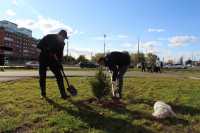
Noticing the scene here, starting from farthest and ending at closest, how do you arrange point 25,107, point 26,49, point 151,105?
1. point 26,49
2. point 151,105
3. point 25,107

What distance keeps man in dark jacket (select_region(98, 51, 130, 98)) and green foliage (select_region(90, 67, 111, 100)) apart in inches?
22.1

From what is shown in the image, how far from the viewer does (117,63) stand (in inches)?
344

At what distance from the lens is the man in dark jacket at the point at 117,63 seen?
8.63m

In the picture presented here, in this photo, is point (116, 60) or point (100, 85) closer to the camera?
point (100, 85)

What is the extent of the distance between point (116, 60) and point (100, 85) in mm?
1024

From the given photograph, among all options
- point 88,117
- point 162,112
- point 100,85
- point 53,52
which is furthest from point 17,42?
point 162,112

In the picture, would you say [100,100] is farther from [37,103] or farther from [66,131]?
[66,131]

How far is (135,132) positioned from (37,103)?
3244 millimetres

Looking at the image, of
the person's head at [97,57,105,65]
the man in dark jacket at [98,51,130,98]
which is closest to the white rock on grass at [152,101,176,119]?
the man in dark jacket at [98,51,130,98]

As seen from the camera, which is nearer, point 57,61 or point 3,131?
point 3,131

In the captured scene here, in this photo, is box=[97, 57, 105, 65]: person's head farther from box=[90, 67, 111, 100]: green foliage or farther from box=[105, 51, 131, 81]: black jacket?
box=[90, 67, 111, 100]: green foliage

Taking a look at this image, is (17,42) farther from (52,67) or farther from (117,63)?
(117,63)

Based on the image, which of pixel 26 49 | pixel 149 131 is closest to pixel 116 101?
pixel 149 131

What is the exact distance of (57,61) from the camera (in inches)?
329
